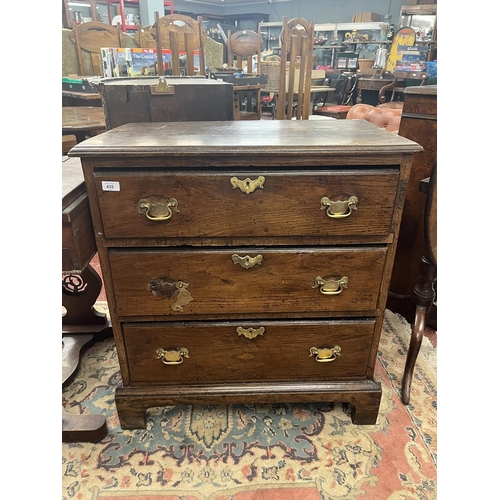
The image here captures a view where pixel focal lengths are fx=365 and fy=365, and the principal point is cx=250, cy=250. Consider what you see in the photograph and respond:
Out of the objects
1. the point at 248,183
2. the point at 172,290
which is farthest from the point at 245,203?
the point at 172,290

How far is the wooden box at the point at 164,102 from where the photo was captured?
55.5 inches

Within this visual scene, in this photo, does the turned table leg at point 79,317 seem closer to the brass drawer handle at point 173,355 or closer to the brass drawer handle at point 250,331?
the brass drawer handle at point 173,355

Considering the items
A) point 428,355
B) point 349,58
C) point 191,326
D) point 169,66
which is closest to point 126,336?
point 191,326

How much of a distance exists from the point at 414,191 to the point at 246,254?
0.93 metres

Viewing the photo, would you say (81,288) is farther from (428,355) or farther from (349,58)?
(349,58)

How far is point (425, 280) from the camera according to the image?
1.35 meters

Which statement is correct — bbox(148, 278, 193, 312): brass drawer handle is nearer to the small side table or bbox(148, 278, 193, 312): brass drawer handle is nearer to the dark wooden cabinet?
the small side table

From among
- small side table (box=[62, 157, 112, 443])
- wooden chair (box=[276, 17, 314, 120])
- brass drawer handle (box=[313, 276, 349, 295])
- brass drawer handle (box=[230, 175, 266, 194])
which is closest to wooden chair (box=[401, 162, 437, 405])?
brass drawer handle (box=[313, 276, 349, 295])

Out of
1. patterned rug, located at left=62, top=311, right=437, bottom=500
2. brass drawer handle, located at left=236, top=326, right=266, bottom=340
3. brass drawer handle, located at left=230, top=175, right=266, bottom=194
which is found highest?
brass drawer handle, located at left=230, top=175, right=266, bottom=194

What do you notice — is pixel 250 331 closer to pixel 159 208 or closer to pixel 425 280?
pixel 159 208

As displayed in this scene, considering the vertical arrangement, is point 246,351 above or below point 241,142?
below

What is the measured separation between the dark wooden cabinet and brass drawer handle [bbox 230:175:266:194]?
88 centimetres

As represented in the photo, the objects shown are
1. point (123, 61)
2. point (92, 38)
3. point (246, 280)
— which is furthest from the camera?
point (92, 38)

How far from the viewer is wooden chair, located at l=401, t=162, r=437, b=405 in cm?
116
